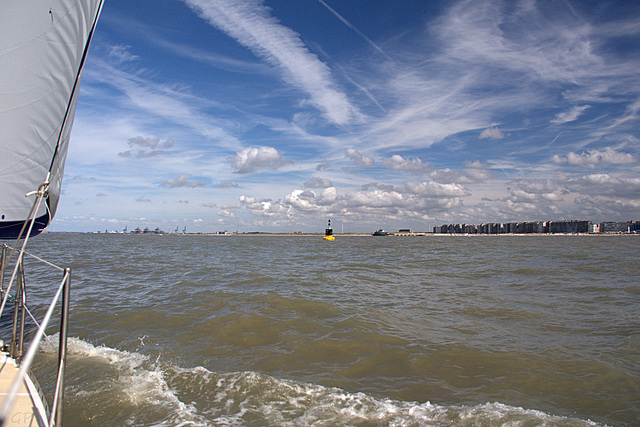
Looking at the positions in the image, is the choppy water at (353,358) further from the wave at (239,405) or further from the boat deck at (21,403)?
the boat deck at (21,403)

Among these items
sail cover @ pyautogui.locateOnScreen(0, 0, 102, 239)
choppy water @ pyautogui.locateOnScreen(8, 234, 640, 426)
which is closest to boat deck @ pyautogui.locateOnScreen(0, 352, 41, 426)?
choppy water @ pyautogui.locateOnScreen(8, 234, 640, 426)

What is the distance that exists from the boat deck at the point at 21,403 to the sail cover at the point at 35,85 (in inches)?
94.5

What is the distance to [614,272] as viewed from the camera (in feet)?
67.1

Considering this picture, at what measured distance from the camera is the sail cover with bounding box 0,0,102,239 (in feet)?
15.9

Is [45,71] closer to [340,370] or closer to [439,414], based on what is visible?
[340,370]

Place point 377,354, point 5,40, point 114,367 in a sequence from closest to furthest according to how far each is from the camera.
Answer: point 5,40, point 114,367, point 377,354

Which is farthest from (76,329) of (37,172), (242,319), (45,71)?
(45,71)

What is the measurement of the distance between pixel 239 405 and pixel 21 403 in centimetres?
283

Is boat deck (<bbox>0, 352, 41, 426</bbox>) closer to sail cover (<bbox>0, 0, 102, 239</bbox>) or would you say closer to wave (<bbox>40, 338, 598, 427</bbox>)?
wave (<bbox>40, 338, 598, 427</bbox>)

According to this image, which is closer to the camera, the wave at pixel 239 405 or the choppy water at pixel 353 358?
the wave at pixel 239 405

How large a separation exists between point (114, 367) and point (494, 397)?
700cm

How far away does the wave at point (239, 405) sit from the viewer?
→ 5105mm

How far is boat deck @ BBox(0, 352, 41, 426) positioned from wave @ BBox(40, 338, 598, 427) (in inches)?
45.0

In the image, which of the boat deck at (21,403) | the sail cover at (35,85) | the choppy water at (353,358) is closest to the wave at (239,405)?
the choppy water at (353,358)
